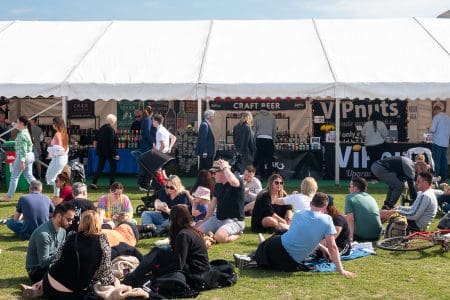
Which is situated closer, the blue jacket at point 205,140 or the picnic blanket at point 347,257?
the picnic blanket at point 347,257

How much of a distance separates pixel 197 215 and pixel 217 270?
103 inches

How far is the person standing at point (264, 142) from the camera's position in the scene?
49.9ft

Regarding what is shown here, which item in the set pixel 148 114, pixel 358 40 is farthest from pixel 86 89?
pixel 358 40

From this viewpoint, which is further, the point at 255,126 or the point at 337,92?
the point at 255,126

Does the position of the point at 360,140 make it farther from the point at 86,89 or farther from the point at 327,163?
the point at 86,89

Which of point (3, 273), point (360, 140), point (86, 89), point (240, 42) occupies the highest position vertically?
point (240, 42)

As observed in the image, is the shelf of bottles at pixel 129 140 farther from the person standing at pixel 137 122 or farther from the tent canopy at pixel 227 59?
the tent canopy at pixel 227 59

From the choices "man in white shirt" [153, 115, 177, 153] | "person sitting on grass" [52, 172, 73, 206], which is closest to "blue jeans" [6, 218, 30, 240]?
"person sitting on grass" [52, 172, 73, 206]

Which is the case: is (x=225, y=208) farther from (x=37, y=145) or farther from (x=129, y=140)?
(x=129, y=140)

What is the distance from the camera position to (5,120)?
17.1m

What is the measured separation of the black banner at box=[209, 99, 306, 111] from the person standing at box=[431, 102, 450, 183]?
4.28m

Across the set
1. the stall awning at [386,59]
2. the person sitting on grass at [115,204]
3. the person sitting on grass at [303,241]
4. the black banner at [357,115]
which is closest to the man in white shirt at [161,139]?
the stall awning at [386,59]

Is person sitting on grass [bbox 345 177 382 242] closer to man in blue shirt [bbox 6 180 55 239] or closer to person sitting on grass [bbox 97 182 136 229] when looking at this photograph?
person sitting on grass [bbox 97 182 136 229]

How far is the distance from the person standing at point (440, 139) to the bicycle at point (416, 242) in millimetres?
6239
